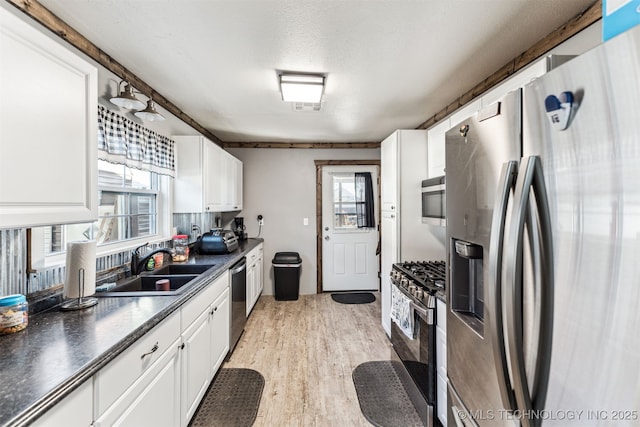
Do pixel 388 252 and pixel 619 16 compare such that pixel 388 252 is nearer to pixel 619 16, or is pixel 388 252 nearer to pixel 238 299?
pixel 238 299

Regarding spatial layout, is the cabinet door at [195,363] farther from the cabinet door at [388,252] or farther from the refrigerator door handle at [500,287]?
the cabinet door at [388,252]

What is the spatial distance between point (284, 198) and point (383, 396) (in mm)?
3094

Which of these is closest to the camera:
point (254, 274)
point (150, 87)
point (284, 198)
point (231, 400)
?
point (231, 400)

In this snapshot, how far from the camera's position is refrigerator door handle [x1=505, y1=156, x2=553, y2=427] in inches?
27.2

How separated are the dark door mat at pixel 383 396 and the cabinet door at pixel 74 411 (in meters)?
1.62

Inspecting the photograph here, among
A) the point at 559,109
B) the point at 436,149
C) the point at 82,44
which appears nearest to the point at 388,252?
the point at 436,149

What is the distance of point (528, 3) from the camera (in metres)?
1.40

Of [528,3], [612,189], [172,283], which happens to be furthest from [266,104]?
[612,189]

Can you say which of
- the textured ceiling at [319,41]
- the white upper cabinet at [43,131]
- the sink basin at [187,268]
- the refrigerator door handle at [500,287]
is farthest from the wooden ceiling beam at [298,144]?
the refrigerator door handle at [500,287]

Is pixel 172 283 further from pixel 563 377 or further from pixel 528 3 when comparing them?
pixel 528 3

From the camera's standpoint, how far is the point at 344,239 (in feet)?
15.1

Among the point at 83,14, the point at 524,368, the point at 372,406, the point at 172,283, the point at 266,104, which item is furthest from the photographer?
the point at 266,104

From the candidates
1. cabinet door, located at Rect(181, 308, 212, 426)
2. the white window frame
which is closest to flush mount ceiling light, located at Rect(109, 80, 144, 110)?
the white window frame

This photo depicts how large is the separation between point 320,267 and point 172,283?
2.62 meters
